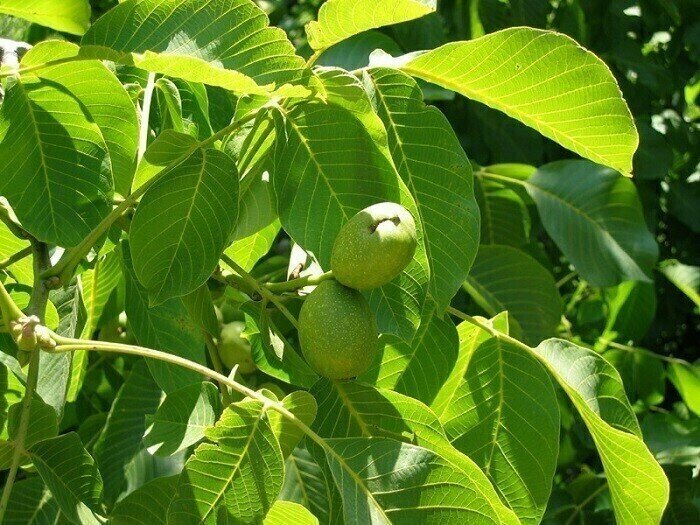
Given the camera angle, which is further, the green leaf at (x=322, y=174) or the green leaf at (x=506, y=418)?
the green leaf at (x=506, y=418)

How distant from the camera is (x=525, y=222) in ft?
6.44

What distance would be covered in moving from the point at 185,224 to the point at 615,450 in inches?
19.0

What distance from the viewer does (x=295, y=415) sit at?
36.3 inches

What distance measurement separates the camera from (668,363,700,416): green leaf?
6.71 ft

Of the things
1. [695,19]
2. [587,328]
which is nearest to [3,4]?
[587,328]

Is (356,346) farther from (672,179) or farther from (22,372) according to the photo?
(672,179)

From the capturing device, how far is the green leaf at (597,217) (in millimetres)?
1842

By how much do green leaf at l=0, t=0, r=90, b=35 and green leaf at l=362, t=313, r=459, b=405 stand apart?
478 mm

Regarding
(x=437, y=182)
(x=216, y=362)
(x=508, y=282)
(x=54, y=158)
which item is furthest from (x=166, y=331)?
(x=508, y=282)

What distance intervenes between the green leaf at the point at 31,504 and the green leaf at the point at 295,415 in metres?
0.33

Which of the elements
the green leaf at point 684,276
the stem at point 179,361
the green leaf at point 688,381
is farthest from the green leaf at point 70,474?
the green leaf at point 684,276

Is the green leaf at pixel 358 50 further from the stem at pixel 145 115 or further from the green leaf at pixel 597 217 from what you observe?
the stem at pixel 145 115

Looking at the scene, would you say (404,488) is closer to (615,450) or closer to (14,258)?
(615,450)

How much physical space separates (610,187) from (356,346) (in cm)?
111
